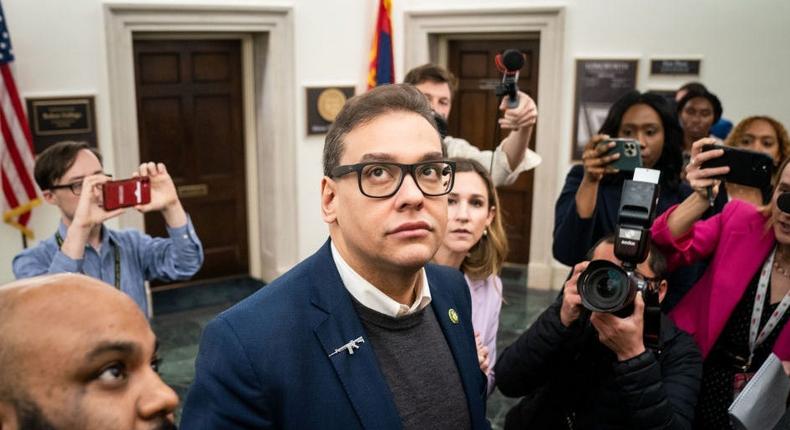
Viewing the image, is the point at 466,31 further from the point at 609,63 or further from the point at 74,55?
the point at 74,55

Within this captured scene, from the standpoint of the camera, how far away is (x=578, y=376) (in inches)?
86.8

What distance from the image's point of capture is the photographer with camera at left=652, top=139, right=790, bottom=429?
2.39m

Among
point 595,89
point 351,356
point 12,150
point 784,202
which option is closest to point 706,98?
point 595,89

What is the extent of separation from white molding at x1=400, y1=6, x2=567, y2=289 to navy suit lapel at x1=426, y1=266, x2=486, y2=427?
5194 mm

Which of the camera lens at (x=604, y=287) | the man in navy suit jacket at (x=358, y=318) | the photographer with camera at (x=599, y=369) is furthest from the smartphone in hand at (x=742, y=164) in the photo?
the man in navy suit jacket at (x=358, y=318)

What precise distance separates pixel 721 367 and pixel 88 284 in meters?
2.17

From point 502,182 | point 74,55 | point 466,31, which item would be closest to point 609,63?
point 466,31

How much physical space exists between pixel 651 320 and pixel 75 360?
5.18 ft

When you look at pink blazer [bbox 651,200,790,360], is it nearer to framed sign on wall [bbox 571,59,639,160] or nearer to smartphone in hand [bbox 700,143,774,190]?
smartphone in hand [bbox 700,143,774,190]

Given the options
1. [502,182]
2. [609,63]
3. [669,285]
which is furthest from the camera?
[609,63]

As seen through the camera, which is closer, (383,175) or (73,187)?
(383,175)

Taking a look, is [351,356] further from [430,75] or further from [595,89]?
[595,89]

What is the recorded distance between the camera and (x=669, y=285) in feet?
9.10

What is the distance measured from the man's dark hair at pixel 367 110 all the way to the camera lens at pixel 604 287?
0.69m
